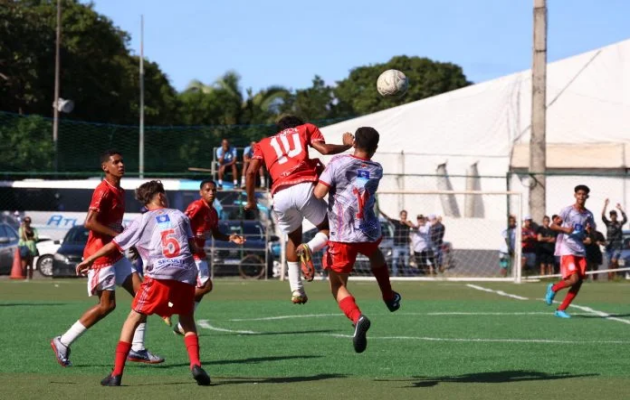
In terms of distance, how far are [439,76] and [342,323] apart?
8166cm

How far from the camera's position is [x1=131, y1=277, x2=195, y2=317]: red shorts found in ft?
33.6

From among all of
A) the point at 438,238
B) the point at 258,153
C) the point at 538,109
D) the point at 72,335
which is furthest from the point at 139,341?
the point at 538,109

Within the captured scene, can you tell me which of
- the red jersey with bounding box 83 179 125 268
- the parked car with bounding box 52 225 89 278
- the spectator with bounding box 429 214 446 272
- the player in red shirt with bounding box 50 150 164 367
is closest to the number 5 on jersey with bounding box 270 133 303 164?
the player in red shirt with bounding box 50 150 164 367

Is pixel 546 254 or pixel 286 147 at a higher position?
pixel 286 147

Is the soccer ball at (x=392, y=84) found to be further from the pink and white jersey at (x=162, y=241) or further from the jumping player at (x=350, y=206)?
the pink and white jersey at (x=162, y=241)

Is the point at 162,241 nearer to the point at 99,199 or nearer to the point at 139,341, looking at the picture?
the point at 99,199

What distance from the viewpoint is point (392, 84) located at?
38.3 ft

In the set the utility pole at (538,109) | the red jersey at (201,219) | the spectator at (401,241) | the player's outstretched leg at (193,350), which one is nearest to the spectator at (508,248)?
the utility pole at (538,109)

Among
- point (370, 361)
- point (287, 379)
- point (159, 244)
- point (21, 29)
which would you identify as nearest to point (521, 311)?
point (370, 361)

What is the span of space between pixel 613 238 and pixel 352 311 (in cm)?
2056

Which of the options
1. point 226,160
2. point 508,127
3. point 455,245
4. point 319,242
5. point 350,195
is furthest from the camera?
point 508,127

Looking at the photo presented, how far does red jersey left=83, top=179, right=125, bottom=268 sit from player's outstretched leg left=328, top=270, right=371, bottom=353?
8.20 feet

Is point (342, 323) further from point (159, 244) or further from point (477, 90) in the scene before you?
point (477, 90)

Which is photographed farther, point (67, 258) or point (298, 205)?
point (67, 258)
